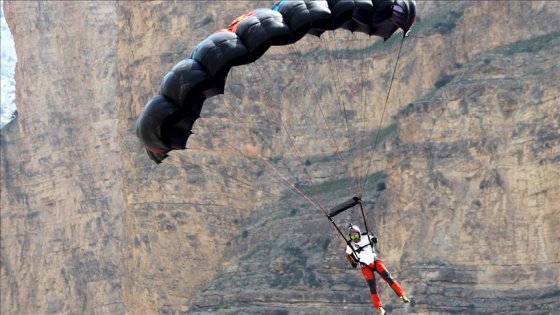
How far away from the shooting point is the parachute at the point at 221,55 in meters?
52.7

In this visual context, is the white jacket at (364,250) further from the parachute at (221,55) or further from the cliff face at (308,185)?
the cliff face at (308,185)

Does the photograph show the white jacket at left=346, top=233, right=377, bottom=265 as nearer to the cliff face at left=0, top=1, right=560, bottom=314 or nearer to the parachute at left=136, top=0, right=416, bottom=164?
the parachute at left=136, top=0, right=416, bottom=164

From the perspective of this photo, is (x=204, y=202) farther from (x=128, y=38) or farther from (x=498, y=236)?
(x=498, y=236)

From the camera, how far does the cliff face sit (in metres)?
79.9

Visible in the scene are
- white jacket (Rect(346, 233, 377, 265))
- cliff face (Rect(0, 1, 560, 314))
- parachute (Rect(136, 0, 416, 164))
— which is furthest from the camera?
cliff face (Rect(0, 1, 560, 314))

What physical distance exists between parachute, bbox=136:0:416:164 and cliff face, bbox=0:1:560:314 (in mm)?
25113

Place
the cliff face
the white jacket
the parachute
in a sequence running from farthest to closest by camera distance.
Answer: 1. the cliff face
2. the parachute
3. the white jacket

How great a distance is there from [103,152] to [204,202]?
21.3m

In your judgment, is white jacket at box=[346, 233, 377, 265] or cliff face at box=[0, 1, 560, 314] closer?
white jacket at box=[346, 233, 377, 265]

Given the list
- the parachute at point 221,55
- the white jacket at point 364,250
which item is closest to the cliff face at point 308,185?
the parachute at point 221,55

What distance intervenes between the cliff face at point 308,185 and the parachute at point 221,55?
2511 centimetres

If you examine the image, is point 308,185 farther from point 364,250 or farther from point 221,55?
point 364,250

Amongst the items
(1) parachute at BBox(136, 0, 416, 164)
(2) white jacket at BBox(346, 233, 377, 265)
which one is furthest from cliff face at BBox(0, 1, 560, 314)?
(2) white jacket at BBox(346, 233, 377, 265)

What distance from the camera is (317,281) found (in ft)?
273
